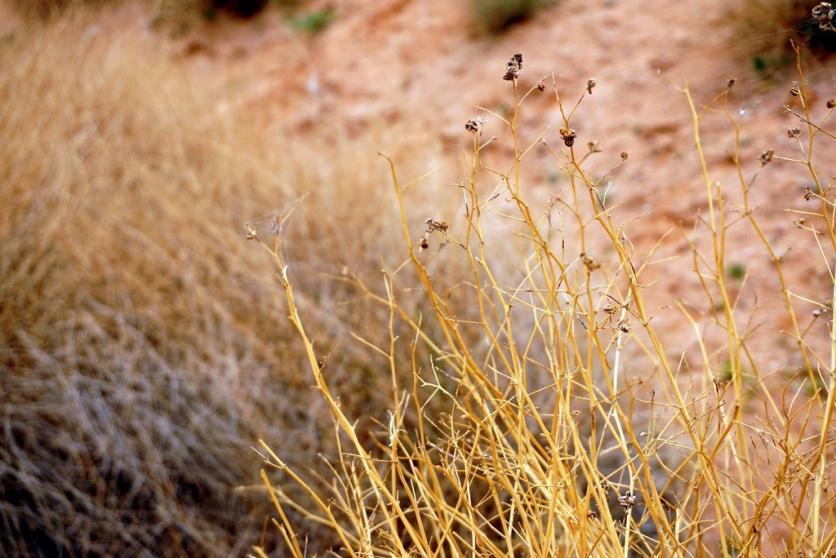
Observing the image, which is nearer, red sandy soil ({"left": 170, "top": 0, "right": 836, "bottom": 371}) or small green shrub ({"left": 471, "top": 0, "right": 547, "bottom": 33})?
red sandy soil ({"left": 170, "top": 0, "right": 836, "bottom": 371})

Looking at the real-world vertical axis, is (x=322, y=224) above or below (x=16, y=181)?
below

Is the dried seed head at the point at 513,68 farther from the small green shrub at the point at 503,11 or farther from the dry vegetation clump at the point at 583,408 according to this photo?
the small green shrub at the point at 503,11

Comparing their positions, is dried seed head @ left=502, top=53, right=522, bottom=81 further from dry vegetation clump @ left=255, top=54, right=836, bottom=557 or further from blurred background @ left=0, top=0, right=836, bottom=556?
blurred background @ left=0, top=0, right=836, bottom=556

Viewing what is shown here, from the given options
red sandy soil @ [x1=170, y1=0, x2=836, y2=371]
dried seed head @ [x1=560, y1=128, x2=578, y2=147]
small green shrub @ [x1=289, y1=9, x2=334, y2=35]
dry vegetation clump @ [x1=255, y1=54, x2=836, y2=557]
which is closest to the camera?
dried seed head @ [x1=560, y1=128, x2=578, y2=147]

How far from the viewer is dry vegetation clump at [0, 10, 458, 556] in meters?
2.11

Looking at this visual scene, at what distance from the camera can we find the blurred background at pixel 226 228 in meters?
2.13

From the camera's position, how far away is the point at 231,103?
390 centimetres

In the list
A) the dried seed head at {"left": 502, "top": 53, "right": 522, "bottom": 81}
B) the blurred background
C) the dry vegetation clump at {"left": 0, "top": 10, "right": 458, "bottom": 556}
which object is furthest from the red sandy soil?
the dried seed head at {"left": 502, "top": 53, "right": 522, "bottom": 81}

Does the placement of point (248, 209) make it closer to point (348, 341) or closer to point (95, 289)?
point (95, 289)

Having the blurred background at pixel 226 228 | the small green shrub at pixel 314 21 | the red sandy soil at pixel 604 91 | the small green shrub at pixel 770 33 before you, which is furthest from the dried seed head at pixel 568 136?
the small green shrub at pixel 314 21

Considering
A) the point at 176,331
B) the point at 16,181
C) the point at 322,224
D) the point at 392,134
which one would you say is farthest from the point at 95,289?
the point at 392,134

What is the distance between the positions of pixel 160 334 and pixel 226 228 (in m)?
0.44

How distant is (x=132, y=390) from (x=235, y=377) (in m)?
0.33

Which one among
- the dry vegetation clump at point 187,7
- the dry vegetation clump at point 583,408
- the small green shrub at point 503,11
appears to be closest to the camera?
the dry vegetation clump at point 583,408
